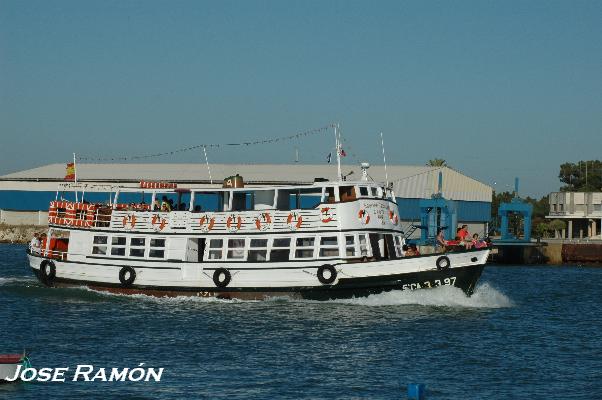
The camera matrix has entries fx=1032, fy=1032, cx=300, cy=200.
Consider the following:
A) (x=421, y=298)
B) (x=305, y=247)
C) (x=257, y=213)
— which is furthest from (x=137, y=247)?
(x=421, y=298)

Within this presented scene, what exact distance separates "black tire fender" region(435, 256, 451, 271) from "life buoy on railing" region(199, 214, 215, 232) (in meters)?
9.94

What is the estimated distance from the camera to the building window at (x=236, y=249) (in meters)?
44.4

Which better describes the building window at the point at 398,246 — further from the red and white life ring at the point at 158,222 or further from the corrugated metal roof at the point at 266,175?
the corrugated metal roof at the point at 266,175

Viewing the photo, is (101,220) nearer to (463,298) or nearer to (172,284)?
(172,284)

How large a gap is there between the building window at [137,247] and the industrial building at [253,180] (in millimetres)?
60381

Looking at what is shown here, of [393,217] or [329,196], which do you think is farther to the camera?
[393,217]

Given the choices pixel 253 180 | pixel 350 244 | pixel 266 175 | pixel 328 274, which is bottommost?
pixel 328 274

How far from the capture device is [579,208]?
113m

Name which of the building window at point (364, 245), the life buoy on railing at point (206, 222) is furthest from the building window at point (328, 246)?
the life buoy on railing at point (206, 222)

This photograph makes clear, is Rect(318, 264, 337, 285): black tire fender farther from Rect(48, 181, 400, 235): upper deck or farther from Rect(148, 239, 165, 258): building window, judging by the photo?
Rect(148, 239, 165, 258): building window

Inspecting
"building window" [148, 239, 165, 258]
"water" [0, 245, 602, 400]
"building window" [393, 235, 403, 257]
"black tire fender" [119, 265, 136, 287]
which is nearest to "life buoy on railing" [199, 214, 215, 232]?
"building window" [148, 239, 165, 258]

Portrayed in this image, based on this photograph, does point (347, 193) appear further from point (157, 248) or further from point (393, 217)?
point (157, 248)

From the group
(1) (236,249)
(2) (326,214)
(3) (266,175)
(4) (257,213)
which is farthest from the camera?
(3) (266,175)

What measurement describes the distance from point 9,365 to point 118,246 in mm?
20545
